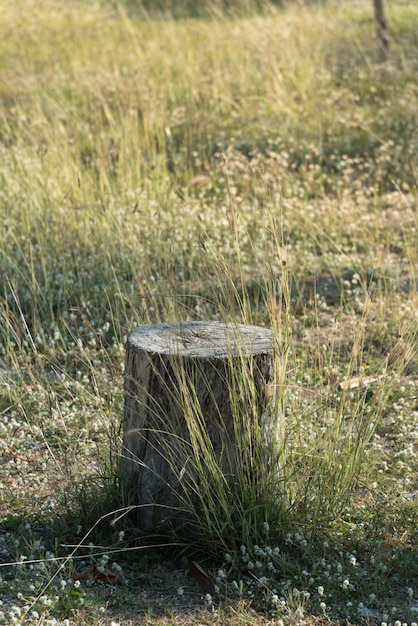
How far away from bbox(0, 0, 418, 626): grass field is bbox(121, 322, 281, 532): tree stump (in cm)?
11

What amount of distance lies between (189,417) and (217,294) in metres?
0.78

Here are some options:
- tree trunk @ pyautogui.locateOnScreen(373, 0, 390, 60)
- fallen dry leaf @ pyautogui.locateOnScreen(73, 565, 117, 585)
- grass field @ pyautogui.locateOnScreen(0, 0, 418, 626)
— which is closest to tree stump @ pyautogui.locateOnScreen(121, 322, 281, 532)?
grass field @ pyautogui.locateOnScreen(0, 0, 418, 626)

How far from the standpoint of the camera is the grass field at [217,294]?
3.39 metres

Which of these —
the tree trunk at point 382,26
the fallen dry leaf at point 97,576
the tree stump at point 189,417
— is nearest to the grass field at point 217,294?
the fallen dry leaf at point 97,576

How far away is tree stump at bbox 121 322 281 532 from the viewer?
3406 mm

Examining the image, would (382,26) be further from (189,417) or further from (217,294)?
(189,417)

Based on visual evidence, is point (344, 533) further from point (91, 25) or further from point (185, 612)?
point (91, 25)

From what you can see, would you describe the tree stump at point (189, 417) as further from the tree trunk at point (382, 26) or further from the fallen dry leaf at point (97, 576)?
the tree trunk at point (382, 26)

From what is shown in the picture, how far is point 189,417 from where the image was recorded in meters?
3.36

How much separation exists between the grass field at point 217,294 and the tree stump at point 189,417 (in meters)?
→ 0.11

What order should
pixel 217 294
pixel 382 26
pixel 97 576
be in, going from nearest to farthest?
pixel 97 576, pixel 217 294, pixel 382 26

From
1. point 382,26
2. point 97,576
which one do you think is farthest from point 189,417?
point 382,26

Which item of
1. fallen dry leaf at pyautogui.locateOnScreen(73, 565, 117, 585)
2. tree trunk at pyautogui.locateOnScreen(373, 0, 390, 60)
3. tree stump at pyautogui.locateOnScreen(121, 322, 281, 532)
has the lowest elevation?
fallen dry leaf at pyautogui.locateOnScreen(73, 565, 117, 585)

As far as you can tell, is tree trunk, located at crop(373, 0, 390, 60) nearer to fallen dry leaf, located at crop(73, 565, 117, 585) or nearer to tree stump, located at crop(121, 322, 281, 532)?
tree stump, located at crop(121, 322, 281, 532)
